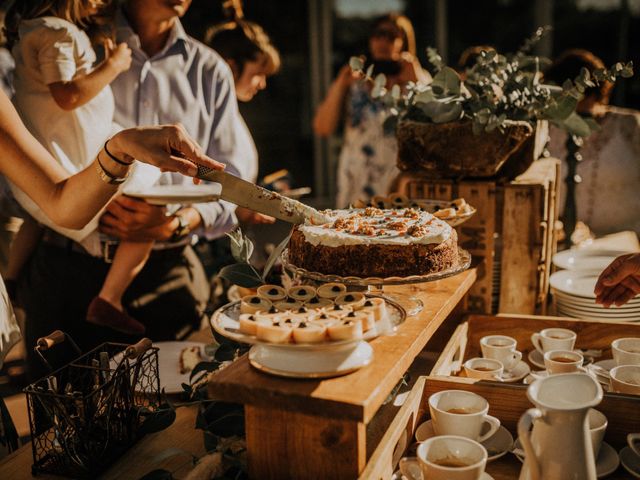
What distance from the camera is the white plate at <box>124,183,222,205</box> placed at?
2.27m

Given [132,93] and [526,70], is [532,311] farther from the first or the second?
[132,93]

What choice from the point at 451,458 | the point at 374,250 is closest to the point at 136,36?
the point at 374,250

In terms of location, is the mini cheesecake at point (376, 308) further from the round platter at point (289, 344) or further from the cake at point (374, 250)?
the cake at point (374, 250)

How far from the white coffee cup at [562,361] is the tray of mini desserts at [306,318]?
562 mm

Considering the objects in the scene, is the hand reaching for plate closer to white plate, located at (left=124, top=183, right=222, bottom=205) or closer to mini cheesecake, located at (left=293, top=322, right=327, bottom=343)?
mini cheesecake, located at (left=293, top=322, right=327, bottom=343)

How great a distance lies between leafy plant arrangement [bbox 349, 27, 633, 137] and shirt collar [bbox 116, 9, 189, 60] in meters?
0.86

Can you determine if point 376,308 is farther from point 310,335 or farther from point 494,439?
point 494,439

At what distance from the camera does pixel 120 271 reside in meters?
2.32

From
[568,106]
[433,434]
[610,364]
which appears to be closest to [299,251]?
[433,434]

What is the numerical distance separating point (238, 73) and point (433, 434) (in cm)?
290

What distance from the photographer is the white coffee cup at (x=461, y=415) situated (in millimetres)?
1280

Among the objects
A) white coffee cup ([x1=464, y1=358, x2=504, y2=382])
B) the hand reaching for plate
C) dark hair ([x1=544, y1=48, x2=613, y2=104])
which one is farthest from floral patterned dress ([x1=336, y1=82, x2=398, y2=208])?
Result: white coffee cup ([x1=464, y1=358, x2=504, y2=382])

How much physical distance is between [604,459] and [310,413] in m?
0.65

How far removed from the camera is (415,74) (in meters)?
3.94
